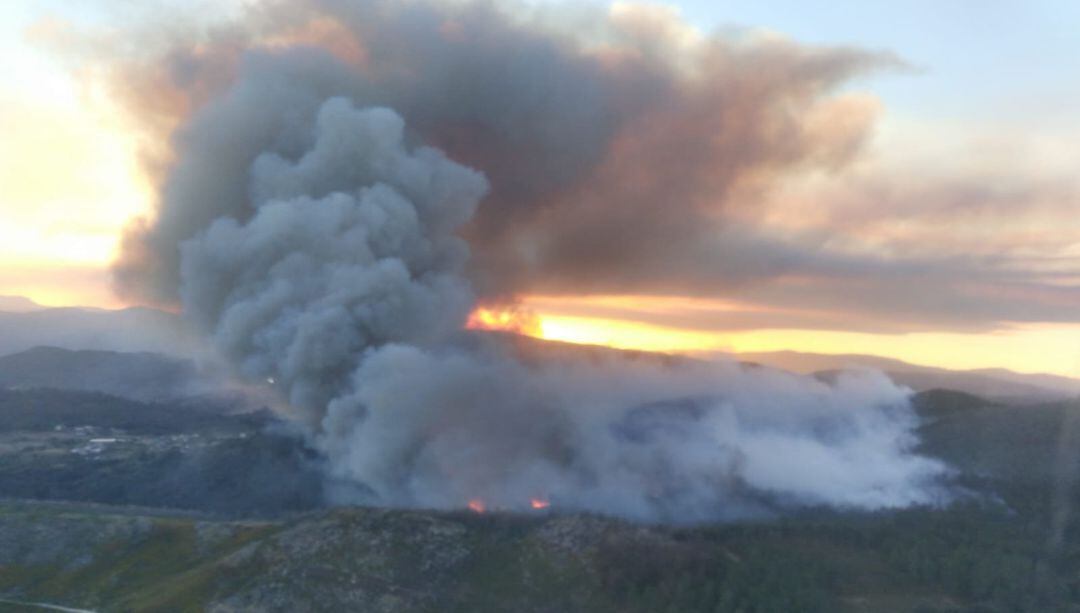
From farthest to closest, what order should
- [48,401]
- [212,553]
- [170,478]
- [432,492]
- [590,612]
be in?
[48,401] → [170,478] → [432,492] → [212,553] → [590,612]

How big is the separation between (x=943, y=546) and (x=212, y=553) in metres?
59.3

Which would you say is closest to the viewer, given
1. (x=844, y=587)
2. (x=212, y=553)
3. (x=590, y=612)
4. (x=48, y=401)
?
(x=590, y=612)

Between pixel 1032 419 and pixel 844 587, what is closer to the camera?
pixel 844 587

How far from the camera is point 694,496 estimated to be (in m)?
93.7

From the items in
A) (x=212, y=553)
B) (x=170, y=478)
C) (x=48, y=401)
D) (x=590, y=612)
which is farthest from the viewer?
(x=48, y=401)

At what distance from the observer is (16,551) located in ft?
262

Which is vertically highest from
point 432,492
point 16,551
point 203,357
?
point 203,357

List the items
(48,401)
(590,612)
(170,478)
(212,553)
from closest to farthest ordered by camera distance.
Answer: (590,612)
(212,553)
(170,478)
(48,401)

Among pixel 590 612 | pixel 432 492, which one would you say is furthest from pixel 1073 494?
pixel 432 492

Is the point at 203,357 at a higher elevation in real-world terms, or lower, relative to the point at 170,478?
Result: higher

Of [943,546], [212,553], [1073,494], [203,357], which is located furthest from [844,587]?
[203,357]

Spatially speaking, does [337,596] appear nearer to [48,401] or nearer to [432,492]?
[432,492]

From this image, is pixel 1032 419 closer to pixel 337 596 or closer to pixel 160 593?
pixel 337 596

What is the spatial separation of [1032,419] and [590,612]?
69.1 metres
